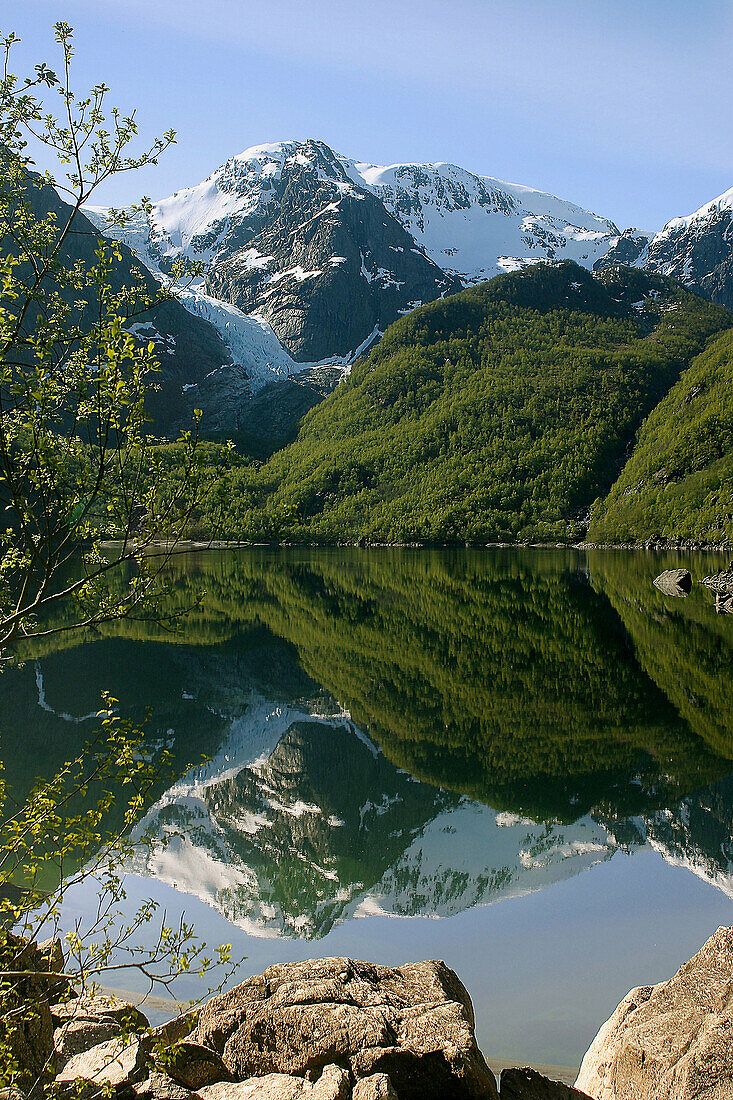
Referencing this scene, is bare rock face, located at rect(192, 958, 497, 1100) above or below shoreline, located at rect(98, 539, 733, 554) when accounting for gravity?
below

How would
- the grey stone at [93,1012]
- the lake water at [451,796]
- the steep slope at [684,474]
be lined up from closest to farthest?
the grey stone at [93,1012] → the lake water at [451,796] → the steep slope at [684,474]

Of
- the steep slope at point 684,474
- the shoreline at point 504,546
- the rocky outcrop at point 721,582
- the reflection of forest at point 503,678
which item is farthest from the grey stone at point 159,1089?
the shoreline at point 504,546

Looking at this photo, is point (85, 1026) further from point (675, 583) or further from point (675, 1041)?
point (675, 583)

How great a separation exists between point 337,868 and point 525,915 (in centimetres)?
326

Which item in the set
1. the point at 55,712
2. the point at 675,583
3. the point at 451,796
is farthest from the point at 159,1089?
the point at 675,583

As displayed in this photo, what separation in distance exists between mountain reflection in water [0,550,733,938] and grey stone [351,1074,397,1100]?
3.66 m

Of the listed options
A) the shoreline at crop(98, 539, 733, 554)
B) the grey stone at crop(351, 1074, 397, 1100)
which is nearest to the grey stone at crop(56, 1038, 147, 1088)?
the grey stone at crop(351, 1074, 397, 1100)

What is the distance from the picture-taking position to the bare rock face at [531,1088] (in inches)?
234

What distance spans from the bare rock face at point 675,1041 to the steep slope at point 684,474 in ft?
346

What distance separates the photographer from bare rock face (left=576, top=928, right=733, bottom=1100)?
201 inches

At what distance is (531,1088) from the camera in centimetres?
600

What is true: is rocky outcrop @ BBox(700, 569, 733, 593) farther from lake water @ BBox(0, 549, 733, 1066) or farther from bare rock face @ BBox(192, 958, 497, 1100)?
bare rock face @ BBox(192, 958, 497, 1100)

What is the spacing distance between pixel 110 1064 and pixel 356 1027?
200 cm

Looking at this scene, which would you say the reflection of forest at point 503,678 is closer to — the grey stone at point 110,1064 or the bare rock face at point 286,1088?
the bare rock face at point 286,1088
